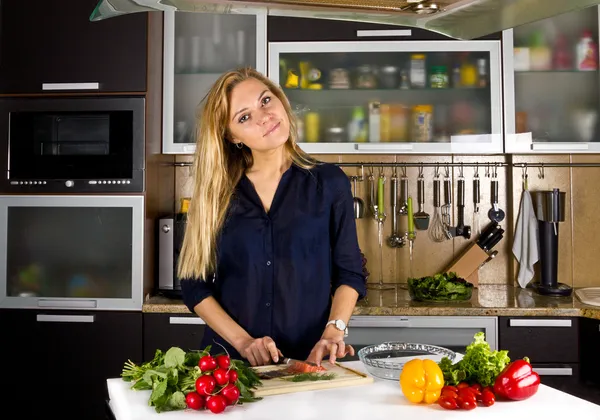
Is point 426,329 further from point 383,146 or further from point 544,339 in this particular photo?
point 383,146

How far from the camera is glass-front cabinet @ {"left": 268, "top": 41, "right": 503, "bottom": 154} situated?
3.06m

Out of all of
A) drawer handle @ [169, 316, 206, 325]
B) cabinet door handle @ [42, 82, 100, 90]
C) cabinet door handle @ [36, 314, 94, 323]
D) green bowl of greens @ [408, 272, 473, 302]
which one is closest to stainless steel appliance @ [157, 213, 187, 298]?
drawer handle @ [169, 316, 206, 325]

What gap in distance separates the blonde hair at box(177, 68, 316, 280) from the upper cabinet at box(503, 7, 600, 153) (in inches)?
60.5

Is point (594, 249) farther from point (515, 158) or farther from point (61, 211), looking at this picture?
point (61, 211)

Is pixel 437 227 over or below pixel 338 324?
over

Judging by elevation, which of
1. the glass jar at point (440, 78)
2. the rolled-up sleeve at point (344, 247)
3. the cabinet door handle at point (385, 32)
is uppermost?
the cabinet door handle at point (385, 32)

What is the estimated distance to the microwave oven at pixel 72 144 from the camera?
9.37 feet

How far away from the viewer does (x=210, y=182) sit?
74.9 inches

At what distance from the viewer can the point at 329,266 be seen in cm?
192

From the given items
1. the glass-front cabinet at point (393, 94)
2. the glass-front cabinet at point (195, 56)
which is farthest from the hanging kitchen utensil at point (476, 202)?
the glass-front cabinet at point (195, 56)

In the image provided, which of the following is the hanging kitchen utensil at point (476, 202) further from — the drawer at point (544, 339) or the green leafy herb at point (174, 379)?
the green leafy herb at point (174, 379)

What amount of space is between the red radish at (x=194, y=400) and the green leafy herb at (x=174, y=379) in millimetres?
20

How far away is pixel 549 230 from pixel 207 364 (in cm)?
233

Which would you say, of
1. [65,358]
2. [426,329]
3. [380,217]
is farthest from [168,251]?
[426,329]
